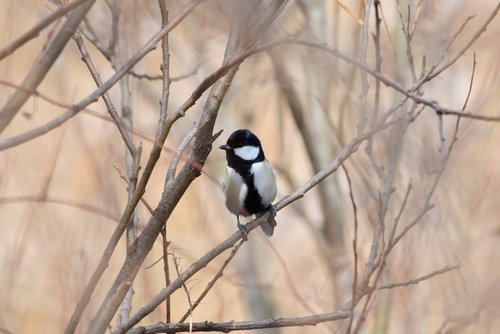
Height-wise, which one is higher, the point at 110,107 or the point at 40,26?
the point at 110,107

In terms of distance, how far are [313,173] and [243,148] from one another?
1683 millimetres

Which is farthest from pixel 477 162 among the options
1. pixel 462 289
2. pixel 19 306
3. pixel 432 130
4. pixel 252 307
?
pixel 19 306

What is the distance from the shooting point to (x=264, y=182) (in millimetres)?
3248

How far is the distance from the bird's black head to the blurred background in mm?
375

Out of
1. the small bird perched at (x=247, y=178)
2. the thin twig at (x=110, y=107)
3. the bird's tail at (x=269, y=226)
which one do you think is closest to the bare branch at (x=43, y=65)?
the thin twig at (x=110, y=107)

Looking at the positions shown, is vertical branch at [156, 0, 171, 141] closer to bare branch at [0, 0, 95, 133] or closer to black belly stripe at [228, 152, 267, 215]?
bare branch at [0, 0, 95, 133]

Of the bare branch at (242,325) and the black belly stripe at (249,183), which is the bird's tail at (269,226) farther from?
the bare branch at (242,325)

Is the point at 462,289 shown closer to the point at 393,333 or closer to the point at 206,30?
the point at 206,30

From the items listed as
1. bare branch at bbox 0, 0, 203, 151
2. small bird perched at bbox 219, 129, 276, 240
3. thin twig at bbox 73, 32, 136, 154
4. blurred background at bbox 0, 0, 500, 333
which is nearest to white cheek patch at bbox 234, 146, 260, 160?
small bird perched at bbox 219, 129, 276, 240

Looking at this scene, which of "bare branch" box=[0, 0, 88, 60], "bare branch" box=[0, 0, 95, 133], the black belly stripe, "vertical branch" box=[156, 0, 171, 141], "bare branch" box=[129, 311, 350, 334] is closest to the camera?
"bare branch" box=[0, 0, 88, 60]

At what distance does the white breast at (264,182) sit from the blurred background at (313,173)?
0.76 ft

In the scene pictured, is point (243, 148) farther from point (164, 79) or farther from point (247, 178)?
point (164, 79)

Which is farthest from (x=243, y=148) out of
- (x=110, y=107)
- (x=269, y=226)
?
(x=110, y=107)

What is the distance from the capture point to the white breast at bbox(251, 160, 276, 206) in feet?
10.6
